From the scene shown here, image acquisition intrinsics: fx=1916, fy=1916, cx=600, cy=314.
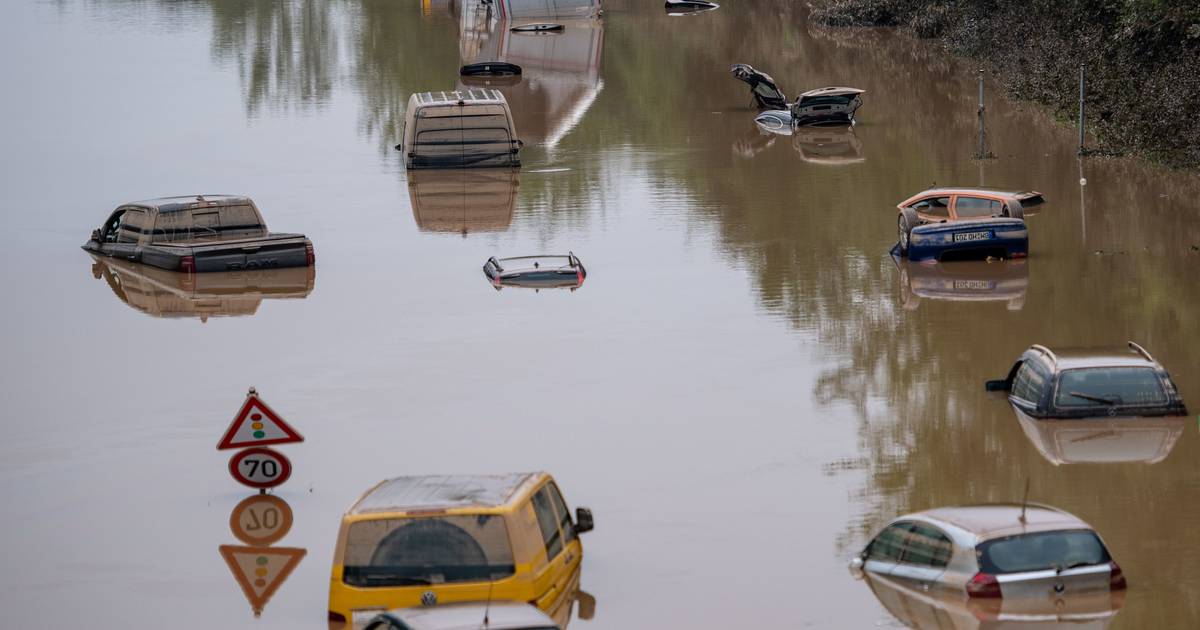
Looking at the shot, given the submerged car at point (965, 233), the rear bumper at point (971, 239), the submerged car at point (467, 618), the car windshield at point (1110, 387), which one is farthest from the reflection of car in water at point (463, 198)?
the submerged car at point (467, 618)

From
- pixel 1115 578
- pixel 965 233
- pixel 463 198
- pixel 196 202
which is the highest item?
pixel 196 202

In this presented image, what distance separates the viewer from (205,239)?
44.1 m

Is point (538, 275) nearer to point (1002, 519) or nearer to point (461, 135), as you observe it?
point (461, 135)

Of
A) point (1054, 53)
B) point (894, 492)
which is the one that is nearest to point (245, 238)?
point (894, 492)

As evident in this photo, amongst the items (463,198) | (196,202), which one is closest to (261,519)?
(196,202)

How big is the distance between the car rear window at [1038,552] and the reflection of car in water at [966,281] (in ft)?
62.0

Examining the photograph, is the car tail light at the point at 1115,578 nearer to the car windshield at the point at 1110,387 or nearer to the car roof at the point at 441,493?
the car roof at the point at 441,493

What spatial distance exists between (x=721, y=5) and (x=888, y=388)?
83.2m

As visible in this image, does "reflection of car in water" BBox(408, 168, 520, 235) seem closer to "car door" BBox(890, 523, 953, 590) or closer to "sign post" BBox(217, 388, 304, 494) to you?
"sign post" BBox(217, 388, 304, 494)

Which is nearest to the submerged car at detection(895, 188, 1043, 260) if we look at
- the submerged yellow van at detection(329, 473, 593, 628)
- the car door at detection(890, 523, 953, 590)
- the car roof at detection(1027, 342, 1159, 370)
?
the car roof at detection(1027, 342, 1159, 370)

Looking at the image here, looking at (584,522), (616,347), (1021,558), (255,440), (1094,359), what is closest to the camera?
(1021,558)

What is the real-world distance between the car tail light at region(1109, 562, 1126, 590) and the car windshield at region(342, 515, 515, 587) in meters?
5.52

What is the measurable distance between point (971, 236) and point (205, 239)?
56.8ft

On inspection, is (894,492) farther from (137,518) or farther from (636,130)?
(636,130)
